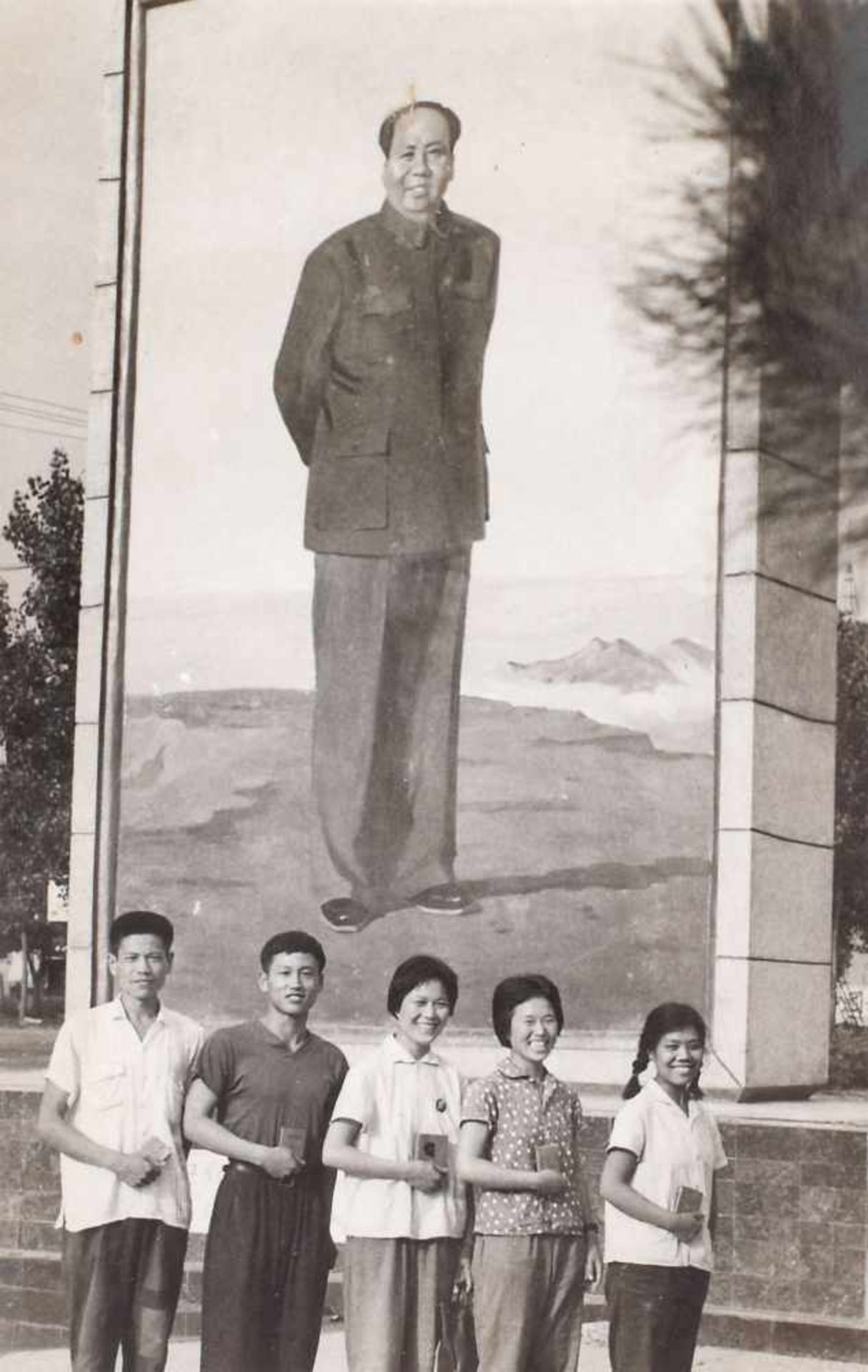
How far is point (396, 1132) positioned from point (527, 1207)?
1.28ft

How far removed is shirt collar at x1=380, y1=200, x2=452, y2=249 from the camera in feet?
26.8

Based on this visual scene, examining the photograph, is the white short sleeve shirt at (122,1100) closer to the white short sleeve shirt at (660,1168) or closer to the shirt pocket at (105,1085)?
the shirt pocket at (105,1085)

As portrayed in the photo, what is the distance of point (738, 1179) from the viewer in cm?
721

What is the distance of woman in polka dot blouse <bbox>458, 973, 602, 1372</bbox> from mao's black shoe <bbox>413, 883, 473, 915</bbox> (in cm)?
246

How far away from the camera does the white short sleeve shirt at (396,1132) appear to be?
17.8 feet

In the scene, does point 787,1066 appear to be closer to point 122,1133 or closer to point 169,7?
point 122,1133

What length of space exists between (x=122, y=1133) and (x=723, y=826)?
2595 millimetres

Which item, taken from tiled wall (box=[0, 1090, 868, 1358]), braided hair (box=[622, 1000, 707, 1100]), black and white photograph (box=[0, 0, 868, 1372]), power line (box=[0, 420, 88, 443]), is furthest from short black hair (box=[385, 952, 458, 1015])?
power line (box=[0, 420, 88, 443])

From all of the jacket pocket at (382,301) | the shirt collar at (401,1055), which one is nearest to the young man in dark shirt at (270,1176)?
the shirt collar at (401,1055)

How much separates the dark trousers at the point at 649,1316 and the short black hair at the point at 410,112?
4.38m

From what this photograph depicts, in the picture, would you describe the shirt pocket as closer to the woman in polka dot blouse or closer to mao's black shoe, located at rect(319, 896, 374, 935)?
the woman in polka dot blouse

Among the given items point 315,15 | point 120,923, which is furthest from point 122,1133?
point 315,15

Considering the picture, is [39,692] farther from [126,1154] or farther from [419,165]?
[126,1154]

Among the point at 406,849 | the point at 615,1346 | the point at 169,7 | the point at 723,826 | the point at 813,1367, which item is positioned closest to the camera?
the point at 615,1346
